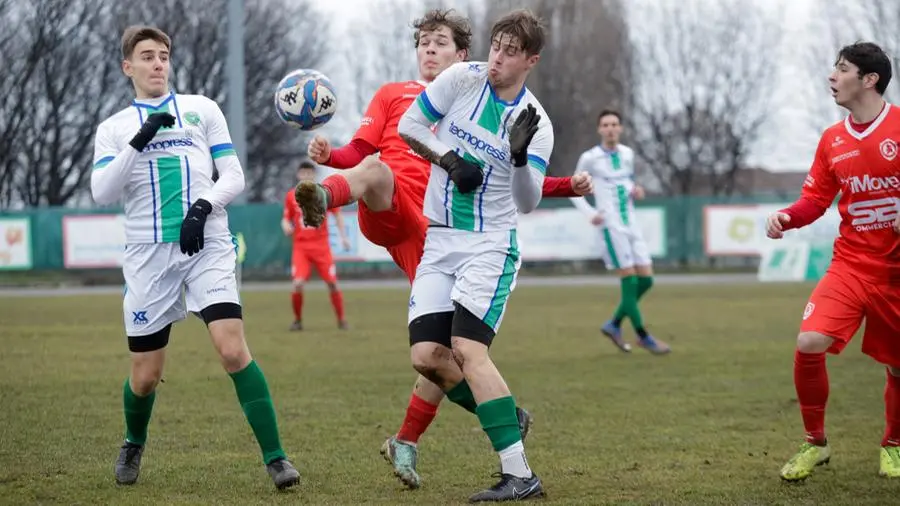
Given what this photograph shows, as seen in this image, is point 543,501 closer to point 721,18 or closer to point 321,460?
point 321,460

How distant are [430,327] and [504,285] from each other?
1.43ft

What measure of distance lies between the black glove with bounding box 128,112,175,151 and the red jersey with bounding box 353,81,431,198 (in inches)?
43.1

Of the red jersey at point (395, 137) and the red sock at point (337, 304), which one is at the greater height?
the red jersey at point (395, 137)

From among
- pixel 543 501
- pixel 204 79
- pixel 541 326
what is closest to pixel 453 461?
pixel 543 501

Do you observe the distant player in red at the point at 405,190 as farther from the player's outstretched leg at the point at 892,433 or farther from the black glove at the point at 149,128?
the player's outstretched leg at the point at 892,433

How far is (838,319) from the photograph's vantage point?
6262 millimetres

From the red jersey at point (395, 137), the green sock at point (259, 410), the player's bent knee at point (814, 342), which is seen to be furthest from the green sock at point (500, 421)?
the player's bent knee at point (814, 342)

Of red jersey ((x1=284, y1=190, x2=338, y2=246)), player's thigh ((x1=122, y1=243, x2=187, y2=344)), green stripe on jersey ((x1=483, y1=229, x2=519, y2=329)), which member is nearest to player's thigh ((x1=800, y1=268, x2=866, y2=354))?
green stripe on jersey ((x1=483, y1=229, x2=519, y2=329))

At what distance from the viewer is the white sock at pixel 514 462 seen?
567 cm

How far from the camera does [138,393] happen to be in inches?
250

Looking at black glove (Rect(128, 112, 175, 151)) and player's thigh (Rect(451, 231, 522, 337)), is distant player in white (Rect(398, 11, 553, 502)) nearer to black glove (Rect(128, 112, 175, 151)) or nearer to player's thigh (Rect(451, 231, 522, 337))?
player's thigh (Rect(451, 231, 522, 337))

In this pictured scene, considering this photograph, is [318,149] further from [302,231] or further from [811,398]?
[302,231]

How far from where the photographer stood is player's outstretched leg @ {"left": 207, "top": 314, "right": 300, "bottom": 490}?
5.95 m

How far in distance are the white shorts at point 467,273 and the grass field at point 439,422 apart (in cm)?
95
